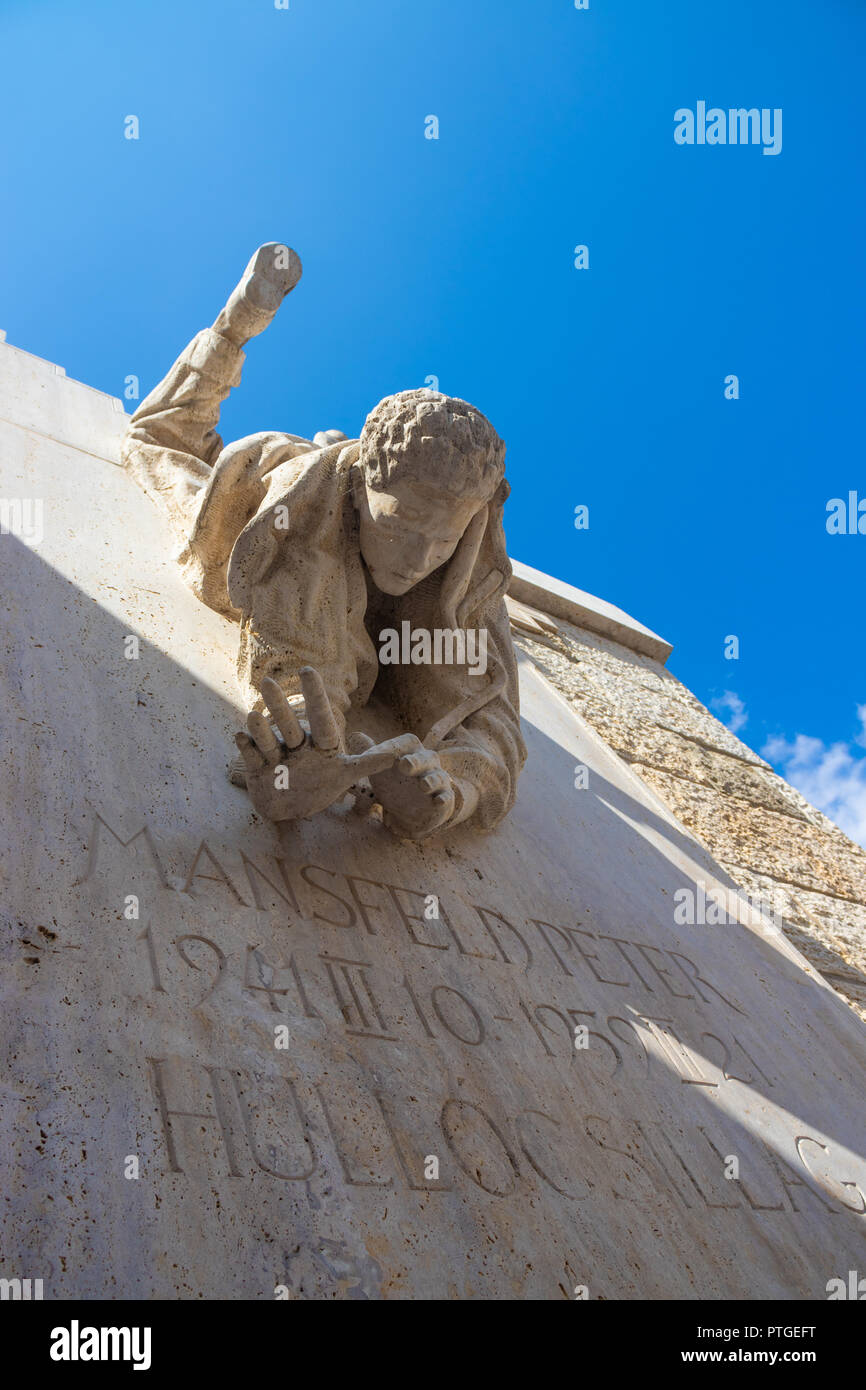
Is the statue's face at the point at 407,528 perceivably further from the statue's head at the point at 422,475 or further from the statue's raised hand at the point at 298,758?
the statue's raised hand at the point at 298,758

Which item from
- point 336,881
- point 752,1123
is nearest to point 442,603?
point 336,881

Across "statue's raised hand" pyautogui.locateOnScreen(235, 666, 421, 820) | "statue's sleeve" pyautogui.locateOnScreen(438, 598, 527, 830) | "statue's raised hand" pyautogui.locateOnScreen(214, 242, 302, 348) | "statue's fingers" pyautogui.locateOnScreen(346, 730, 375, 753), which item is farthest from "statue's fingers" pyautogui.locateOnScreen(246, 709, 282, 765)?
"statue's raised hand" pyautogui.locateOnScreen(214, 242, 302, 348)

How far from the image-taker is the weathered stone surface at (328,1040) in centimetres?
148

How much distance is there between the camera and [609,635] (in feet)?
20.9

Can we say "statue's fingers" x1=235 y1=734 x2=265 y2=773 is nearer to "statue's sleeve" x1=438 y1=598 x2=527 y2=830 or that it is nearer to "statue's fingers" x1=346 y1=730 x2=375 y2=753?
"statue's fingers" x1=346 y1=730 x2=375 y2=753

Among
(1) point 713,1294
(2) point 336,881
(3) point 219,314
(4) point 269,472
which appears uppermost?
(3) point 219,314

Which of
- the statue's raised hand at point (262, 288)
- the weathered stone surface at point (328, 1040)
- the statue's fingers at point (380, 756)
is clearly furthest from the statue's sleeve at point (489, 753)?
the statue's raised hand at point (262, 288)

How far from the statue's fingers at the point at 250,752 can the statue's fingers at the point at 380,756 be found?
0.19 metres

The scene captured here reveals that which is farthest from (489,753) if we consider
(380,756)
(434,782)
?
(380,756)

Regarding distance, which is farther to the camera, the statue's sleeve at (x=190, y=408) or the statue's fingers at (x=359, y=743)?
the statue's sleeve at (x=190, y=408)

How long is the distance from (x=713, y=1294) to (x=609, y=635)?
4.76m

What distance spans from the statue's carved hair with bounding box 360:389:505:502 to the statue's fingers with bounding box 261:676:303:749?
0.69 metres

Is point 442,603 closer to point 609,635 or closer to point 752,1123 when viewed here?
point 752,1123
